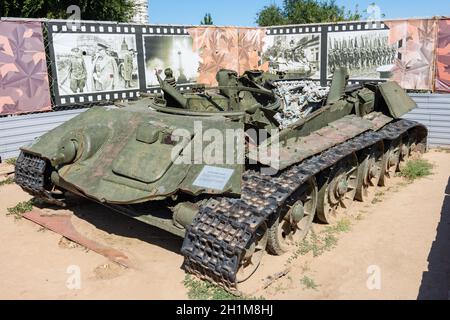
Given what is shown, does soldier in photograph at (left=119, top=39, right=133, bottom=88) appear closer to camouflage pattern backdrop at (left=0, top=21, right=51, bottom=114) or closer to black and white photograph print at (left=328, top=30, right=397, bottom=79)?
camouflage pattern backdrop at (left=0, top=21, right=51, bottom=114)

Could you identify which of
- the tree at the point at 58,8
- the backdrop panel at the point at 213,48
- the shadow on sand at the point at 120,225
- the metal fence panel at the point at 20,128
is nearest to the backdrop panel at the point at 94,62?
the metal fence panel at the point at 20,128

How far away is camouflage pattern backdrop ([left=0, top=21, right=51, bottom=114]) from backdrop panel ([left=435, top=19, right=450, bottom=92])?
9.26 meters

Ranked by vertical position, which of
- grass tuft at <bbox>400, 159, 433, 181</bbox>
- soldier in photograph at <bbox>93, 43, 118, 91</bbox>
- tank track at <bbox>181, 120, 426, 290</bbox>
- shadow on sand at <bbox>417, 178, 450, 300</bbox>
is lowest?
shadow on sand at <bbox>417, 178, 450, 300</bbox>

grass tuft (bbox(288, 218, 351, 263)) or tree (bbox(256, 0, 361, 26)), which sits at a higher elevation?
tree (bbox(256, 0, 361, 26))

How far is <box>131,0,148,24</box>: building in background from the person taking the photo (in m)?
25.4

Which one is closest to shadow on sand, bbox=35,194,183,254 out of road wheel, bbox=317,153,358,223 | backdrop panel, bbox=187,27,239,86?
road wheel, bbox=317,153,358,223

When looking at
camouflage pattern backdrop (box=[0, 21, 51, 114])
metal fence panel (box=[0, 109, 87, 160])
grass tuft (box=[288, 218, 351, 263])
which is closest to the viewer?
grass tuft (box=[288, 218, 351, 263])

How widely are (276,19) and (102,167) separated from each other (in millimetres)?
31725

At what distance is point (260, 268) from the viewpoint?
223 inches

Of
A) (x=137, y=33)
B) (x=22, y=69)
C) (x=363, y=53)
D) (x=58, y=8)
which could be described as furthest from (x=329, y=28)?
(x=58, y=8)

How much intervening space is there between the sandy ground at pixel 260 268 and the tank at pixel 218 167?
447 mm

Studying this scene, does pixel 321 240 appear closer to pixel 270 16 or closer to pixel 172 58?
pixel 172 58
